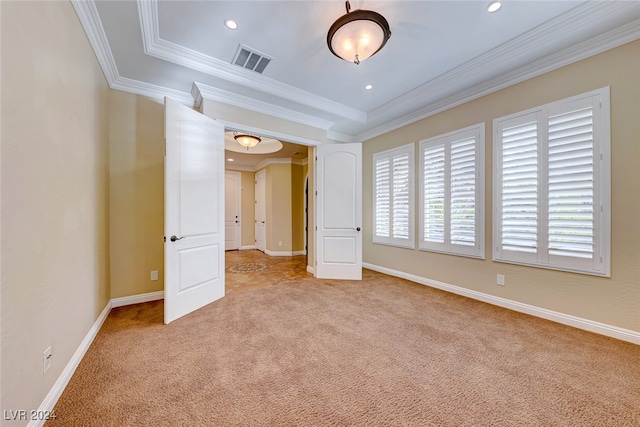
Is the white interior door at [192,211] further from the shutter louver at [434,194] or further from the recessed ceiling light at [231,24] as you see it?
the shutter louver at [434,194]

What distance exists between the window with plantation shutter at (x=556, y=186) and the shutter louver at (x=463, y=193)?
0.27 m

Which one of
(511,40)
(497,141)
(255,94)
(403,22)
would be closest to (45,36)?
(255,94)

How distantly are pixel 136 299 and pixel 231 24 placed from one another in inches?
130

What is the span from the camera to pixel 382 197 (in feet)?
14.7

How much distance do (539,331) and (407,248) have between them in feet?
6.34

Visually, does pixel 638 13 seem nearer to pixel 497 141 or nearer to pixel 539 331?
pixel 497 141

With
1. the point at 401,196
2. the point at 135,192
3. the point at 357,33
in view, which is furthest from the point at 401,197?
the point at 135,192

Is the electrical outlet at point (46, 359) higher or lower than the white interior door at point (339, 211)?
lower

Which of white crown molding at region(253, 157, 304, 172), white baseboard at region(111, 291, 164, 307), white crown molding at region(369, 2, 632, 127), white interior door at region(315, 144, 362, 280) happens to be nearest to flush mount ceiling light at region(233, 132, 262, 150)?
white interior door at region(315, 144, 362, 280)

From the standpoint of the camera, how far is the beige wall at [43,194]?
1075 millimetres

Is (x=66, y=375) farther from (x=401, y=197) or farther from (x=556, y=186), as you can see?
(x=556, y=186)

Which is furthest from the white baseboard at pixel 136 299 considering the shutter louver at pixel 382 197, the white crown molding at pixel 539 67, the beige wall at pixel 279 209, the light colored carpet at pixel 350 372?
the white crown molding at pixel 539 67

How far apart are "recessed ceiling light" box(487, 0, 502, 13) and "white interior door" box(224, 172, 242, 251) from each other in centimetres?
683

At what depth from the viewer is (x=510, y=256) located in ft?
9.16
